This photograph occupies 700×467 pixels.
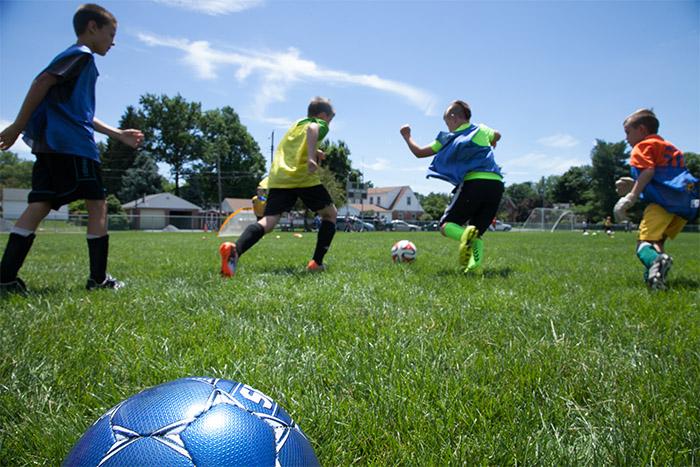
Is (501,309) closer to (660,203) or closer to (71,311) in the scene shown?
(660,203)

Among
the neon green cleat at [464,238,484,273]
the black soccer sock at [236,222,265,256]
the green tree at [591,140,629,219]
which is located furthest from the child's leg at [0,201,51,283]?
the green tree at [591,140,629,219]

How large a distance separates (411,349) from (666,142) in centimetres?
389

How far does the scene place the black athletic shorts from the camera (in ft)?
17.1

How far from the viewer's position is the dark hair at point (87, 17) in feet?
12.0

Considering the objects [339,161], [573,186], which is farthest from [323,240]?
[573,186]

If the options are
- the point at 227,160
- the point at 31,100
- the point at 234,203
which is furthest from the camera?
the point at 227,160

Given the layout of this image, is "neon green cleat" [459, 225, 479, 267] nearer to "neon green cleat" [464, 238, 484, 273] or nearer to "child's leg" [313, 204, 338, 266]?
"neon green cleat" [464, 238, 484, 273]

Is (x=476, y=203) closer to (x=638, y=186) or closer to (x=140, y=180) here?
(x=638, y=186)

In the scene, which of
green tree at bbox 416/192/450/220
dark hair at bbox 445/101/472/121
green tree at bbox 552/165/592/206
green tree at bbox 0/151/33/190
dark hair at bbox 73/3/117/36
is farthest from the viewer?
green tree at bbox 416/192/450/220

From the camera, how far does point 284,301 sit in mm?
3217

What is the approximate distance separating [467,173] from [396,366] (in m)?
3.83

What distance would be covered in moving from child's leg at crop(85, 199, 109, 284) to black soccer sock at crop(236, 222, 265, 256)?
1.35 metres

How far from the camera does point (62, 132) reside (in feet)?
11.5

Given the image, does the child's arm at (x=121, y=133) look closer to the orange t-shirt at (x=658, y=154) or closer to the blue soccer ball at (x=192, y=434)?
the blue soccer ball at (x=192, y=434)
